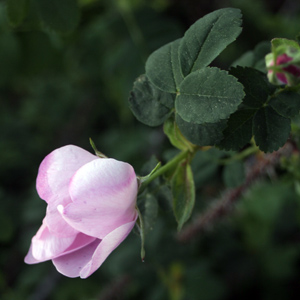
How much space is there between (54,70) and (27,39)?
237mm

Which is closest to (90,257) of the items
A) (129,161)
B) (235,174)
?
(235,174)

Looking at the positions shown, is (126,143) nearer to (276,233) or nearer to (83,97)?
(83,97)

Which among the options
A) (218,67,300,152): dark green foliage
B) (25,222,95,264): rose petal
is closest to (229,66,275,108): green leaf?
(218,67,300,152): dark green foliage

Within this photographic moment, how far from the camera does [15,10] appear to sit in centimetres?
78

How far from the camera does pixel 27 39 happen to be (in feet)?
4.73

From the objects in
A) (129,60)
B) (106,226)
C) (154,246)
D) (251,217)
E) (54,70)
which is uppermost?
(106,226)

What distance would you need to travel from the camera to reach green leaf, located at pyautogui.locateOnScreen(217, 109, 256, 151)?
0.52 meters

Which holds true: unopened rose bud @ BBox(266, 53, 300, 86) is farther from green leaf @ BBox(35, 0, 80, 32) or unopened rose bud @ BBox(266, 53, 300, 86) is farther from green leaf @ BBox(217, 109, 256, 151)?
green leaf @ BBox(35, 0, 80, 32)

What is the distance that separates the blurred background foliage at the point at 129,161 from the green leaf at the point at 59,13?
0.71 ft

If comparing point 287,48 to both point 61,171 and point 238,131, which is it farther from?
point 61,171

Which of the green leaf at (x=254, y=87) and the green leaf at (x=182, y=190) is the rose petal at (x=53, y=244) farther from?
the green leaf at (x=254, y=87)

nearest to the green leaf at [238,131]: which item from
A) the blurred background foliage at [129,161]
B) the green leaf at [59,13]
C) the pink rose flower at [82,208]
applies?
the pink rose flower at [82,208]

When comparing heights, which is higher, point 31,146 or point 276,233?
point 31,146

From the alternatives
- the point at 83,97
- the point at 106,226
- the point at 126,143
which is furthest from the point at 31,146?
the point at 106,226
